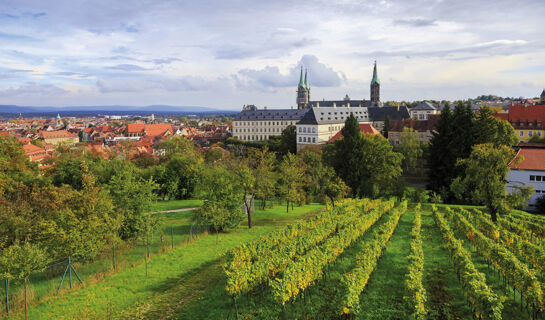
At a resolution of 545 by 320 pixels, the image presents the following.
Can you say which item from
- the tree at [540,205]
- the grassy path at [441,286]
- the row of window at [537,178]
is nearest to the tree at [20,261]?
the grassy path at [441,286]

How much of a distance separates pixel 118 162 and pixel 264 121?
93604mm

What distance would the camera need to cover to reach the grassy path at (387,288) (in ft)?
46.6

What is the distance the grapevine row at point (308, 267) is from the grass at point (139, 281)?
5149 millimetres

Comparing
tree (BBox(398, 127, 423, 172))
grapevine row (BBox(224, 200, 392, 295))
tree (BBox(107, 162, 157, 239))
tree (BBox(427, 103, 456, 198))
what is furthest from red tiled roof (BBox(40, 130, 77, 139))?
grapevine row (BBox(224, 200, 392, 295))

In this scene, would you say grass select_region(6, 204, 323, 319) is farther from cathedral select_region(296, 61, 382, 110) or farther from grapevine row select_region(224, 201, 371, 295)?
cathedral select_region(296, 61, 382, 110)

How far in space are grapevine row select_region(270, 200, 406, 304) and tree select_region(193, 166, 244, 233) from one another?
9604 mm

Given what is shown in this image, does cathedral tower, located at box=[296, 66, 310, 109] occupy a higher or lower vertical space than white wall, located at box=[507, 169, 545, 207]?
higher

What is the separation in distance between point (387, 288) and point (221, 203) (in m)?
15.3

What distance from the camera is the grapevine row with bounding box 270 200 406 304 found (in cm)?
1405

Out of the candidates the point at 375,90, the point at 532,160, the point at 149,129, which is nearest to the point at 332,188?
the point at 532,160

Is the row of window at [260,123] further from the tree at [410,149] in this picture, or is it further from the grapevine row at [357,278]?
the grapevine row at [357,278]

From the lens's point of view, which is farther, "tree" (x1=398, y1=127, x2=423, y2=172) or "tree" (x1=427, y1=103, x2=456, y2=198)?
"tree" (x1=398, y1=127, x2=423, y2=172)

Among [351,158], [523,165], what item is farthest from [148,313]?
[523,165]

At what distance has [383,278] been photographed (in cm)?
1767
